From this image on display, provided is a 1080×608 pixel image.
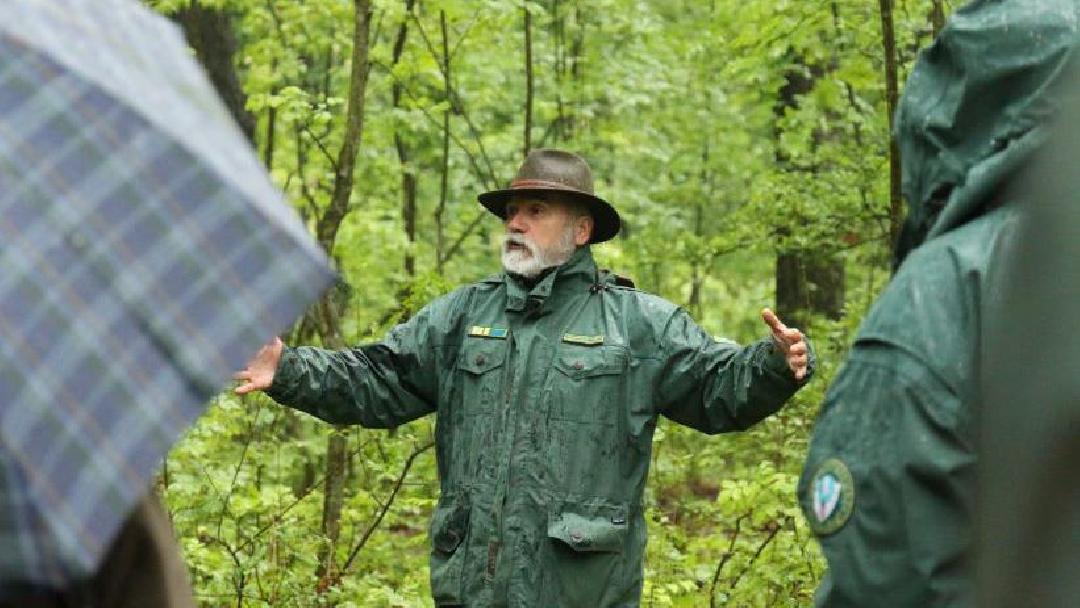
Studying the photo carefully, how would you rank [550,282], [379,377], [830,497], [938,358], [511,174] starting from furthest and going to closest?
[511,174] < [379,377] < [550,282] < [830,497] < [938,358]

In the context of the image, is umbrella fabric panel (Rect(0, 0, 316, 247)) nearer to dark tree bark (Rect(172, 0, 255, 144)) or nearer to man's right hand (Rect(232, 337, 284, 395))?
man's right hand (Rect(232, 337, 284, 395))

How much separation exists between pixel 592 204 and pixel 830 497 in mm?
3154

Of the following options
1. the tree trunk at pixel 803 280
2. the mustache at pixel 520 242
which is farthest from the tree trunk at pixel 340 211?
the tree trunk at pixel 803 280

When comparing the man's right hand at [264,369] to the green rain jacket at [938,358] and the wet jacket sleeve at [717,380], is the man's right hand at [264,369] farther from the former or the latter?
the green rain jacket at [938,358]

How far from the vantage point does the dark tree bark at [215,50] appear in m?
10.6

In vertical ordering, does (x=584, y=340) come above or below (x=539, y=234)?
below

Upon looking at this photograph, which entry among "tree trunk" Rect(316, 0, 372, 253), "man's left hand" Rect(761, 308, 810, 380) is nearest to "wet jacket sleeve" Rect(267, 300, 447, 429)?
"man's left hand" Rect(761, 308, 810, 380)

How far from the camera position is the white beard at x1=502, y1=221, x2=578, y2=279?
17.1ft

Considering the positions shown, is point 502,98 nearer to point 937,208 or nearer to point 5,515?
point 937,208

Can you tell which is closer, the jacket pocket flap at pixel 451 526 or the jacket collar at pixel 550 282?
the jacket pocket flap at pixel 451 526

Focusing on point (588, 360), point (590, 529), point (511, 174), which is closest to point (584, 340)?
point (588, 360)

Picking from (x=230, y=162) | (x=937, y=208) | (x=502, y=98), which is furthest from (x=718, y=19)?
(x=230, y=162)

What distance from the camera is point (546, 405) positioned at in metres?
4.87

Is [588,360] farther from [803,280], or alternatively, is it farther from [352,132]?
[803,280]
